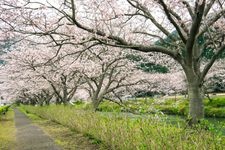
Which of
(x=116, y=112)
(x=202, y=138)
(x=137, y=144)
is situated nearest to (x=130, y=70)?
(x=116, y=112)

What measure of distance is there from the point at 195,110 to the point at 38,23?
6.24m

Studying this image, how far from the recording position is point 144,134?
24.9 feet

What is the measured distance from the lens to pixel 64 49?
Answer: 20.0 metres

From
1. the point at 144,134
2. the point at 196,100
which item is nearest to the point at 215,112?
the point at 196,100

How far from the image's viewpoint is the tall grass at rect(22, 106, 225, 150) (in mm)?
5793

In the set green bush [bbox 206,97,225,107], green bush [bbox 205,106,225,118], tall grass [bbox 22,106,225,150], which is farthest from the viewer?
green bush [bbox 206,97,225,107]

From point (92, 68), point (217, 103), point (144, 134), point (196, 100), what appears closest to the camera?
point (144, 134)

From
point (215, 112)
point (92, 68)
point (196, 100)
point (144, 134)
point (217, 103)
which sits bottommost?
point (144, 134)

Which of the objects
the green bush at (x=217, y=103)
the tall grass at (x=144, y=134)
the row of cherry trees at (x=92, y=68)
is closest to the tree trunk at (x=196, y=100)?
the tall grass at (x=144, y=134)

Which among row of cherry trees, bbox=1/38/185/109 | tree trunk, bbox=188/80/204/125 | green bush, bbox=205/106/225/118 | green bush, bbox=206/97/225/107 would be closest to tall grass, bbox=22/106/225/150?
tree trunk, bbox=188/80/204/125

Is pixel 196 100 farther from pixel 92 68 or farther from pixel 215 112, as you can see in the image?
pixel 215 112

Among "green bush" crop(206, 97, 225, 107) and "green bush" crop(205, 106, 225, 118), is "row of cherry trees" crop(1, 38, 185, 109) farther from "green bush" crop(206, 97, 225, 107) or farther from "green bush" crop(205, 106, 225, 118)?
"green bush" crop(206, 97, 225, 107)

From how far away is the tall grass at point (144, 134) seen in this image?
5.79 meters

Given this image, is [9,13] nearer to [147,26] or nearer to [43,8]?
[43,8]
